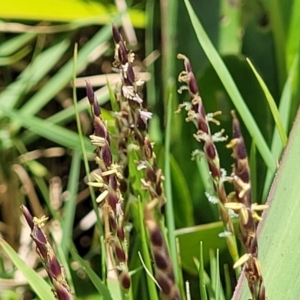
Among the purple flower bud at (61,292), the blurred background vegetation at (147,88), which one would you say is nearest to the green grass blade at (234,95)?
the blurred background vegetation at (147,88)

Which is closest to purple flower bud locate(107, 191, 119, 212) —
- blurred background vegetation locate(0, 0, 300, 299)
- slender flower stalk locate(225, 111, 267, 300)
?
slender flower stalk locate(225, 111, 267, 300)

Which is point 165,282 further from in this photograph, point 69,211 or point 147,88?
point 147,88

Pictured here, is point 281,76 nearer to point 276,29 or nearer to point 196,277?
point 276,29

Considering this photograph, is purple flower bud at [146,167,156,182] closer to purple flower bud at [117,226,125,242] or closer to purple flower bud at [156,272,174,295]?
purple flower bud at [117,226,125,242]

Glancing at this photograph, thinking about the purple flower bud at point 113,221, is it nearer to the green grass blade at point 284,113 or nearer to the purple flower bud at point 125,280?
the purple flower bud at point 125,280

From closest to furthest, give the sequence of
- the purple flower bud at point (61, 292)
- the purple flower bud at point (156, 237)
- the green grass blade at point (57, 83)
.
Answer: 1. the purple flower bud at point (156, 237)
2. the purple flower bud at point (61, 292)
3. the green grass blade at point (57, 83)

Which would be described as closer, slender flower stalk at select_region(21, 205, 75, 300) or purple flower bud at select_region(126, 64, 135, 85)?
slender flower stalk at select_region(21, 205, 75, 300)
